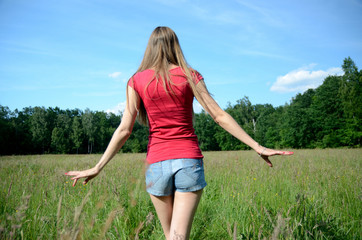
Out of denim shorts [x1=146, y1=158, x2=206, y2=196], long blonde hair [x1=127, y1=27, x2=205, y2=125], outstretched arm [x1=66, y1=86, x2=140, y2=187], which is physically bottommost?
denim shorts [x1=146, y1=158, x2=206, y2=196]

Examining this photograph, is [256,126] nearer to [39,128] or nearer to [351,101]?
[351,101]

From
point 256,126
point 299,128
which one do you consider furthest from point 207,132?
point 299,128

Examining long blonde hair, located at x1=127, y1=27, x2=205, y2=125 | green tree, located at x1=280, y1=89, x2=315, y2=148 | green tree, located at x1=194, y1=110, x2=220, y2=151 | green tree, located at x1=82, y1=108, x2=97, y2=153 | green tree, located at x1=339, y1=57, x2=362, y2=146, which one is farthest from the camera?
green tree, located at x1=194, y1=110, x2=220, y2=151

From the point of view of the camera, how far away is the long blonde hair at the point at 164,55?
1.71 metres

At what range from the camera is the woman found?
1.61 meters

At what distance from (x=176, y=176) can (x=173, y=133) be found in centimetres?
31

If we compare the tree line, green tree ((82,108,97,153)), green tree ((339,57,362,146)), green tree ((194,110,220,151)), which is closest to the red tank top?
the tree line

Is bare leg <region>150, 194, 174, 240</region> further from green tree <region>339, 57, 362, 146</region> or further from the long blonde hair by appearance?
green tree <region>339, 57, 362, 146</region>

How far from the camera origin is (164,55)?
1.82 m

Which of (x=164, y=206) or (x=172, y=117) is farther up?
(x=172, y=117)

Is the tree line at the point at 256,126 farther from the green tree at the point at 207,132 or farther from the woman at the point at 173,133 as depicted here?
the woman at the point at 173,133

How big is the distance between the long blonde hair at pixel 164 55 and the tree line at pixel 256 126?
3198 centimetres

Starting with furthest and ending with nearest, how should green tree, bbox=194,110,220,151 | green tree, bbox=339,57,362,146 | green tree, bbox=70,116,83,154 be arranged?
green tree, bbox=194,110,220,151 < green tree, bbox=70,116,83,154 < green tree, bbox=339,57,362,146

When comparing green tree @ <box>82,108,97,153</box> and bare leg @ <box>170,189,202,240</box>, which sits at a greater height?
green tree @ <box>82,108,97,153</box>
